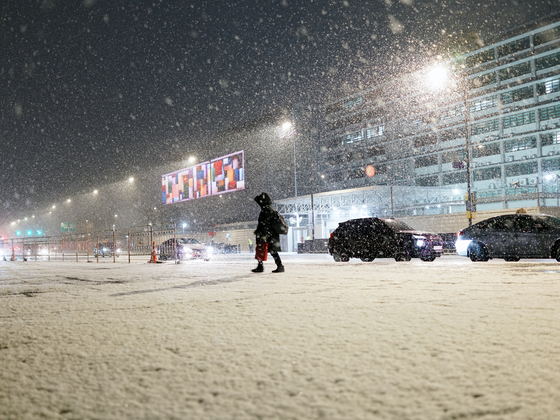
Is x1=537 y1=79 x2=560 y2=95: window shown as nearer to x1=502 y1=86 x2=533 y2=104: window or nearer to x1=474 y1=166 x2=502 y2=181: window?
x1=502 y1=86 x2=533 y2=104: window

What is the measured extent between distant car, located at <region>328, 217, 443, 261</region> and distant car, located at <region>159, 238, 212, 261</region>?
746cm

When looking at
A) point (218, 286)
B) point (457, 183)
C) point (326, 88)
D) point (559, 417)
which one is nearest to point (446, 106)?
point (457, 183)

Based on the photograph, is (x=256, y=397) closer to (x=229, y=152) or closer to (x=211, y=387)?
(x=211, y=387)

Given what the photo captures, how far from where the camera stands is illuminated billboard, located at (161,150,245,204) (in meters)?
62.0

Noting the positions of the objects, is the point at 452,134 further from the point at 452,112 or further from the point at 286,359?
the point at 286,359

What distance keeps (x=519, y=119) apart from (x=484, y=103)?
5.96 m

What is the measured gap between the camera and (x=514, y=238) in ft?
49.5

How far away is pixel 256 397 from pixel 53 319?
368 cm

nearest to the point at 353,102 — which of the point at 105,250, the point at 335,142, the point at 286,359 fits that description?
the point at 335,142

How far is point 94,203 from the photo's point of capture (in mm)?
90938

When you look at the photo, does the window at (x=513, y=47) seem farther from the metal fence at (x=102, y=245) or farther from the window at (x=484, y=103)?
the metal fence at (x=102, y=245)

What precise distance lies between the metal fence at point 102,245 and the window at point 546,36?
188 feet

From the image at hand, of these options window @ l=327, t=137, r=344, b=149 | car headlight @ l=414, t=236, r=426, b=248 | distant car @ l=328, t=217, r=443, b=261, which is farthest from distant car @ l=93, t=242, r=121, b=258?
window @ l=327, t=137, r=344, b=149

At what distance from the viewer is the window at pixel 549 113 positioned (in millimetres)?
59656
